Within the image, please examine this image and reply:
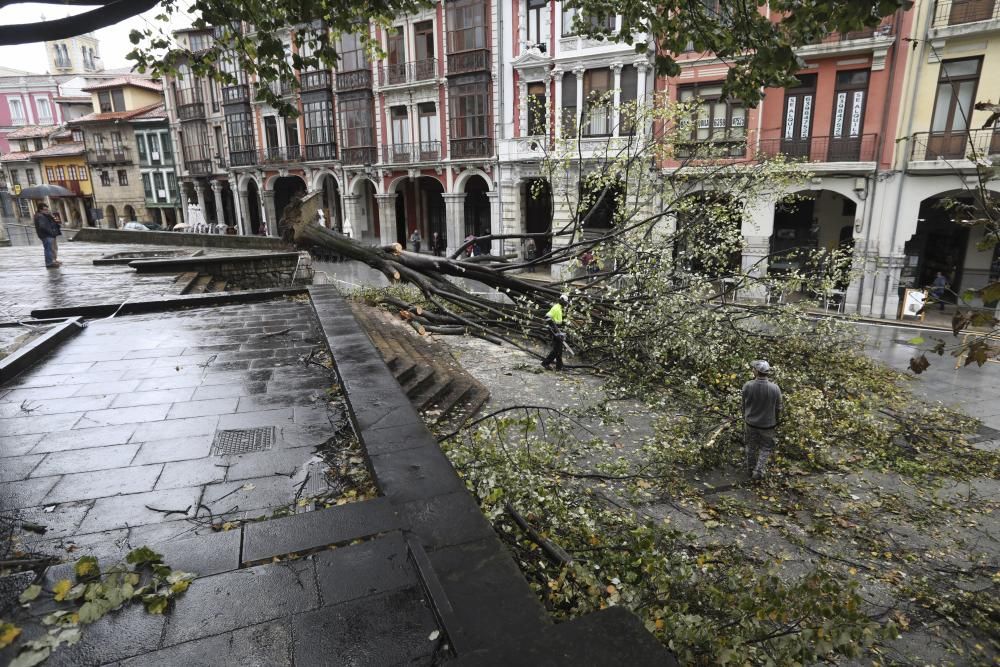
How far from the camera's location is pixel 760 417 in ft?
22.8

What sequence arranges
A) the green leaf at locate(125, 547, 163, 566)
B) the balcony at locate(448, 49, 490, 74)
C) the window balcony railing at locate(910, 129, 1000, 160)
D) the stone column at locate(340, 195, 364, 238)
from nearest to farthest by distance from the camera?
the green leaf at locate(125, 547, 163, 566), the window balcony railing at locate(910, 129, 1000, 160), the balcony at locate(448, 49, 490, 74), the stone column at locate(340, 195, 364, 238)

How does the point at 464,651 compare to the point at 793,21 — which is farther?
the point at 793,21

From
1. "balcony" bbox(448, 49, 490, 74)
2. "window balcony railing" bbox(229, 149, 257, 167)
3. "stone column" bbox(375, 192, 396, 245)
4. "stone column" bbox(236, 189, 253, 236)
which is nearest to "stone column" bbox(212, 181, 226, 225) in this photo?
"stone column" bbox(236, 189, 253, 236)

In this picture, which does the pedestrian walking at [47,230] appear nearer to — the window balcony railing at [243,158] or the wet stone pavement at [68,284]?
the wet stone pavement at [68,284]

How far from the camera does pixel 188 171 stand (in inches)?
1585

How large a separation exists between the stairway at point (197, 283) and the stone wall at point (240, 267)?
27 centimetres

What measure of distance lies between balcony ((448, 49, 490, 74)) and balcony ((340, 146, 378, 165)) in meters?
6.23

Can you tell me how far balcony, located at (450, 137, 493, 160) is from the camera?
24922 mm

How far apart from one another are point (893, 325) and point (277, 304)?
1686 cm

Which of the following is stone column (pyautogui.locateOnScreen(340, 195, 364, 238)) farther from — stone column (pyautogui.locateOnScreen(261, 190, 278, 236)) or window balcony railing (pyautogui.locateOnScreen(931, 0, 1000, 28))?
window balcony railing (pyautogui.locateOnScreen(931, 0, 1000, 28))

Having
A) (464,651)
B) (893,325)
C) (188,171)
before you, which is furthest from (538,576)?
(188,171)

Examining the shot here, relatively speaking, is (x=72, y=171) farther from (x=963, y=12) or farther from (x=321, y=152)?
(x=963, y=12)

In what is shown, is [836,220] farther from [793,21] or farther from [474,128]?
[793,21]

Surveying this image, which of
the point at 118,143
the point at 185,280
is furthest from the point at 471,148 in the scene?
the point at 118,143
